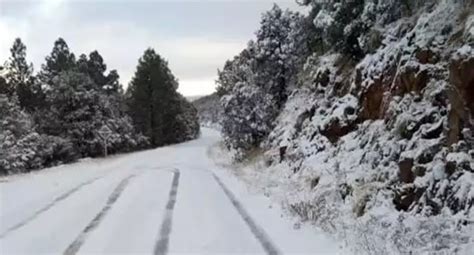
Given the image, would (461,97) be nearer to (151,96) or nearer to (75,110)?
(75,110)

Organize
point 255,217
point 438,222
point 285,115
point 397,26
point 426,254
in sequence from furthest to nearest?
point 285,115, point 397,26, point 255,217, point 438,222, point 426,254

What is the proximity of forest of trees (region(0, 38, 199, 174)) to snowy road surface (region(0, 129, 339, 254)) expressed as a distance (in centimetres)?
1755

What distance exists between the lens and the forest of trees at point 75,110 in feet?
123

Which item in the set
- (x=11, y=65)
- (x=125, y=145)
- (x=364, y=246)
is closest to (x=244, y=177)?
(x=364, y=246)

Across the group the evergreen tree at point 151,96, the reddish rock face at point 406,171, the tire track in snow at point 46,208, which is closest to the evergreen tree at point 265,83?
the tire track in snow at point 46,208

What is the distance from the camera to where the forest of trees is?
3762 cm

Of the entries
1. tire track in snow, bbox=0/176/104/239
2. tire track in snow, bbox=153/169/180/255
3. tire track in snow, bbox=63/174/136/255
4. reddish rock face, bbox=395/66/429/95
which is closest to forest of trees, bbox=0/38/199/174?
tire track in snow, bbox=0/176/104/239

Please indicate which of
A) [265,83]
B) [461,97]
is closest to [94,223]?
[461,97]

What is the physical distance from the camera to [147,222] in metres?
12.6

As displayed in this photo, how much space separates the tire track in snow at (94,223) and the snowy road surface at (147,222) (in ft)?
0.05

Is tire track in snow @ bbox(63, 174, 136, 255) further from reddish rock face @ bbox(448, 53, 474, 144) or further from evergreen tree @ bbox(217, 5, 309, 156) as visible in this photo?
evergreen tree @ bbox(217, 5, 309, 156)

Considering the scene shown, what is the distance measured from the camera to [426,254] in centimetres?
855

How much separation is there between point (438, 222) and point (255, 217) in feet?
14.9

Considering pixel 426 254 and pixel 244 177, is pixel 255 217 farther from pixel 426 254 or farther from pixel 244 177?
pixel 244 177
